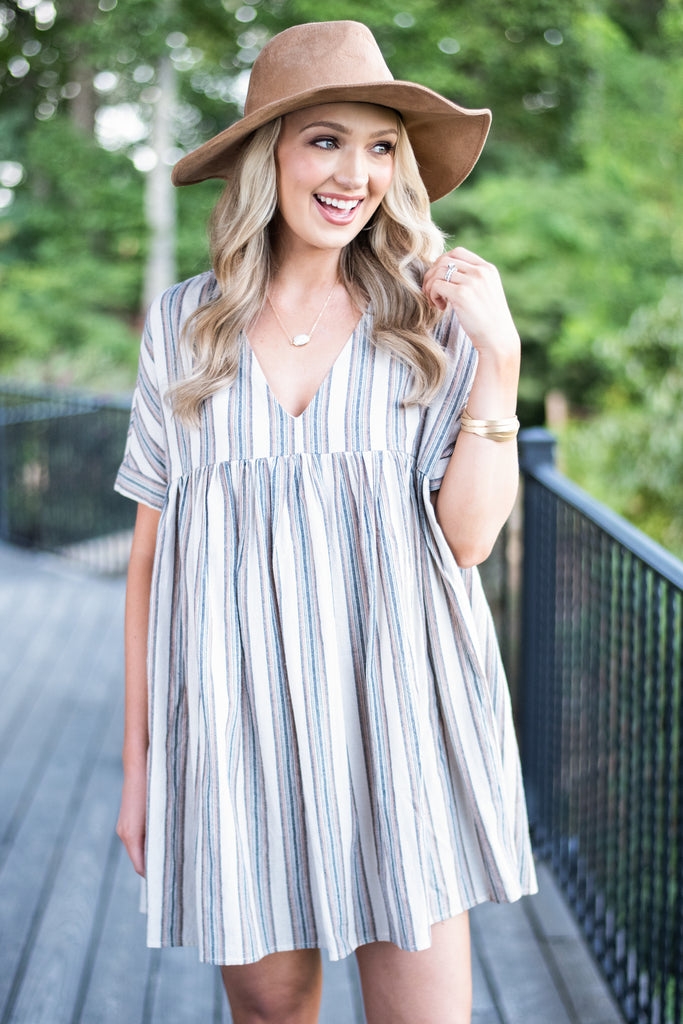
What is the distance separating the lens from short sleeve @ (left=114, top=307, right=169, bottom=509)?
1.37 metres

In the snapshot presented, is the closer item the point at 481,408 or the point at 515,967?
the point at 481,408

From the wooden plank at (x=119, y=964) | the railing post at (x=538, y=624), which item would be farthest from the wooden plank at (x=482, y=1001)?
the wooden plank at (x=119, y=964)

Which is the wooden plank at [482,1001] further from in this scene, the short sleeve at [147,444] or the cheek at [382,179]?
the cheek at [382,179]

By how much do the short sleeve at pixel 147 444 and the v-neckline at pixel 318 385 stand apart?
15 centimetres

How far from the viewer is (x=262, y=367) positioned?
4.25 ft

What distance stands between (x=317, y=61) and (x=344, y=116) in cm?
7

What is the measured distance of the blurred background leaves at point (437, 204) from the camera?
38.5 ft

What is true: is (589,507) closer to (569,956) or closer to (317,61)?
(569,956)

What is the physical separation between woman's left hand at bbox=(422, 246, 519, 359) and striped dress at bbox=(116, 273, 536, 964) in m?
0.09

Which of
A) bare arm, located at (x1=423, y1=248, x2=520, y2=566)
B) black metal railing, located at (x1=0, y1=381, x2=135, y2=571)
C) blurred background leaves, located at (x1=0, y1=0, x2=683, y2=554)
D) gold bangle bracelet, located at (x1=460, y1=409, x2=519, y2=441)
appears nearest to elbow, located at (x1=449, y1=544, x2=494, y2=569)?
bare arm, located at (x1=423, y1=248, x2=520, y2=566)

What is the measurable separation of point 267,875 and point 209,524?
0.45 meters

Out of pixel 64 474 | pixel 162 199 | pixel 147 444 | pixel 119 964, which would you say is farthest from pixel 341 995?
pixel 162 199

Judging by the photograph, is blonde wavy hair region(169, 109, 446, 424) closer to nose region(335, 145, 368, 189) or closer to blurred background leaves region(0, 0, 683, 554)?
nose region(335, 145, 368, 189)

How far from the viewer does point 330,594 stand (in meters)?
1.22
